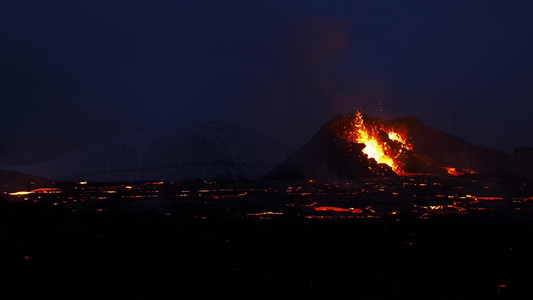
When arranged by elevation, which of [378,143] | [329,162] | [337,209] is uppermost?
[378,143]

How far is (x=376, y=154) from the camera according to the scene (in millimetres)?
38156

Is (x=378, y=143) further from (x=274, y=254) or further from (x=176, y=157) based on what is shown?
(x=176, y=157)

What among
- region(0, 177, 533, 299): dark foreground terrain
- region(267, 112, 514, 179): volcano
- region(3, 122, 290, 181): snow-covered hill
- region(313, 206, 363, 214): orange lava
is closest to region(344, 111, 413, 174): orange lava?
region(267, 112, 514, 179): volcano

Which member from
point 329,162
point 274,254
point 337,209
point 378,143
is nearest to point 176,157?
point 329,162

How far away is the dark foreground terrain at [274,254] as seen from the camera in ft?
18.7

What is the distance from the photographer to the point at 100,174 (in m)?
59.4

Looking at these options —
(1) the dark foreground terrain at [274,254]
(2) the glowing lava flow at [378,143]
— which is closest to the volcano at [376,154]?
(2) the glowing lava flow at [378,143]

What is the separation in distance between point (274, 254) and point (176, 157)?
54.8 m

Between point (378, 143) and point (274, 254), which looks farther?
point (378, 143)

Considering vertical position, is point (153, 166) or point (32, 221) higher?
point (153, 166)

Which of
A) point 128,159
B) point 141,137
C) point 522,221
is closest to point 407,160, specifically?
point 522,221

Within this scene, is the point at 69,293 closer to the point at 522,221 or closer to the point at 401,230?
the point at 401,230

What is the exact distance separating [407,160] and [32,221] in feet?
111

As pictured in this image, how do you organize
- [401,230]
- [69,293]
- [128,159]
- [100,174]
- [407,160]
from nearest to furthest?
[69,293] → [401,230] → [407,160] → [100,174] → [128,159]
